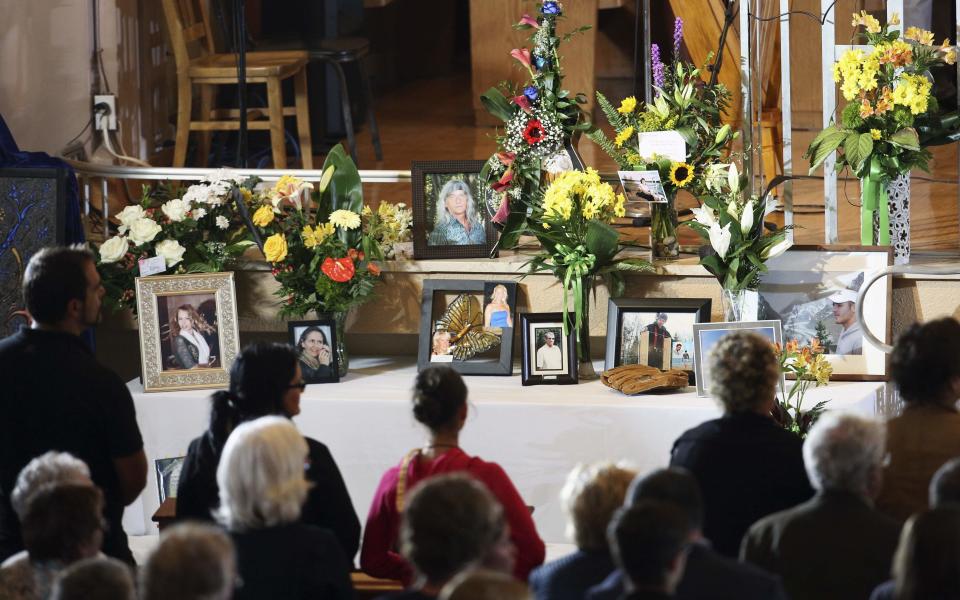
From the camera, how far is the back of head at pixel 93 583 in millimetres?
2086

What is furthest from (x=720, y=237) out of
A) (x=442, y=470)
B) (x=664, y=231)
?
(x=442, y=470)

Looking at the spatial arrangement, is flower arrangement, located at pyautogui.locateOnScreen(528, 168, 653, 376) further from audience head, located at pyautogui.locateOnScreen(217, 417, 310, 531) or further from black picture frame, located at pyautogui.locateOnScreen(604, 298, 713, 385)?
audience head, located at pyautogui.locateOnScreen(217, 417, 310, 531)

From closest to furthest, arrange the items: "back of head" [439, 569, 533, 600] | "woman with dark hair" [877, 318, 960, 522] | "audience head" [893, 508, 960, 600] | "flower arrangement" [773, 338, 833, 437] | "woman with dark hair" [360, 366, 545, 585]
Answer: "back of head" [439, 569, 533, 600] < "audience head" [893, 508, 960, 600] < "woman with dark hair" [877, 318, 960, 522] < "woman with dark hair" [360, 366, 545, 585] < "flower arrangement" [773, 338, 833, 437]

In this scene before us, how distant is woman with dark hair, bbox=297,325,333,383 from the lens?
470 centimetres

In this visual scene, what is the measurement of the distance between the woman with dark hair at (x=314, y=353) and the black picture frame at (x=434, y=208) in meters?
0.44

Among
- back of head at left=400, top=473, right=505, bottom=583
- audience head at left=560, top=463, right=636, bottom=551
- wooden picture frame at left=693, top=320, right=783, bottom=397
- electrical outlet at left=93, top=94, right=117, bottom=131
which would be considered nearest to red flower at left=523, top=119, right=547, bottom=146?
wooden picture frame at left=693, top=320, right=783, bottom=397

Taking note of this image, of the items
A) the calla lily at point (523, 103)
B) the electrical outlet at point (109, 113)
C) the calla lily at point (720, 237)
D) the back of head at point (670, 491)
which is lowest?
the back of head at point (670, 491)

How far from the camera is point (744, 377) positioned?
290cm

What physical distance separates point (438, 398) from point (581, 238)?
1.67 meters

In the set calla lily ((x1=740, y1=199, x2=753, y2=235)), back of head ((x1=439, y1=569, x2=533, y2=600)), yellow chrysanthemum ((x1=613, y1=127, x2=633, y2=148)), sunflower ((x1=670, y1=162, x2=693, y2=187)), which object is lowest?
back of head ((x1=439, y1=569, x2=533, y2=600))

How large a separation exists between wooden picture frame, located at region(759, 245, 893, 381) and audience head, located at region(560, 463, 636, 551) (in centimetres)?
236

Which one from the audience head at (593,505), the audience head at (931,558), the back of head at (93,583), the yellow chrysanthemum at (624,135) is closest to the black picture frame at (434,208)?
the yellow chrysanthemum at (624,135)

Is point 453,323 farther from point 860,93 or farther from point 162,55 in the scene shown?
point 162,55

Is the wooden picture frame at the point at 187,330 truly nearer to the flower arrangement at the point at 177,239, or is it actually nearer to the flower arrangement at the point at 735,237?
the flower arrangement at the point at 177,239
